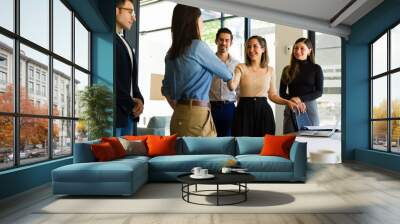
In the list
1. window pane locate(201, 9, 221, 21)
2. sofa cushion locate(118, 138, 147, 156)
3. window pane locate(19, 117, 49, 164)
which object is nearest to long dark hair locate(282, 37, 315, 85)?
window pane locate(201, 9, 221, 21)

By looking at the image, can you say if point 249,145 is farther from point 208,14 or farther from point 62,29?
point 208,14

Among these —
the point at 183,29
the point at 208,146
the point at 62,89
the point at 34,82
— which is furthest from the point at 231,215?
the point at 183,29

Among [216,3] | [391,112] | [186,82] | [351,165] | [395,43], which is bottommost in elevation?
[351,165]

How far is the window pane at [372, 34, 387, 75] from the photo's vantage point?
28.9 ft

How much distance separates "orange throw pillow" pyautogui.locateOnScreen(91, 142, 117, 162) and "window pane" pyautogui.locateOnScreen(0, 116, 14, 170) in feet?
3.39

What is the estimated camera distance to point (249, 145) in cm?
682

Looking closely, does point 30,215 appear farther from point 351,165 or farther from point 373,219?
point 351,165

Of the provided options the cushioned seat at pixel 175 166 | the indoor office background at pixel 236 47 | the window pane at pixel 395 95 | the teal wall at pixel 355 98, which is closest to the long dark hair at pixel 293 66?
the indoor office background at pixel 236 47

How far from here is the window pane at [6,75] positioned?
4.82m

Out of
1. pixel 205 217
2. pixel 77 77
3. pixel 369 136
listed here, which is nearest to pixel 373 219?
pixel 205 217

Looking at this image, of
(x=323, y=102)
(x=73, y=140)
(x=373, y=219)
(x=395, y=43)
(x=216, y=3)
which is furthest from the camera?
(x=323, y=102)

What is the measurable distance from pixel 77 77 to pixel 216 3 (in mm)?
3413

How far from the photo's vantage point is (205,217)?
3.88 meters

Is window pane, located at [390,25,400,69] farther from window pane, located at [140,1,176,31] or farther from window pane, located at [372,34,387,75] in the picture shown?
window pane, located at [140,1,176,31]
